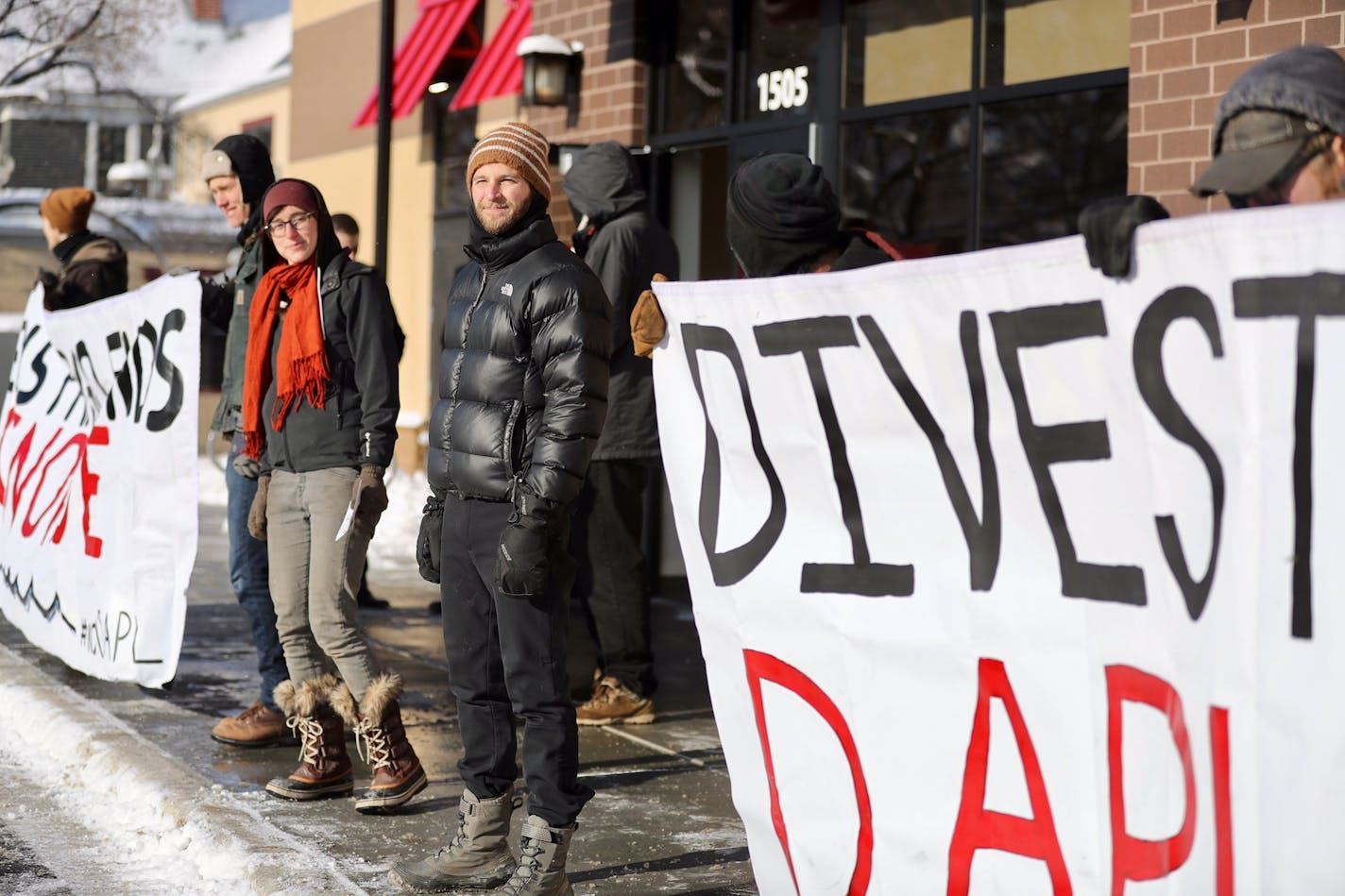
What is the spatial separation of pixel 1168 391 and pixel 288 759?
12.5 feet

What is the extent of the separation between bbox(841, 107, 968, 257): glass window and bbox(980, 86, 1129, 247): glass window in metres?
0.20

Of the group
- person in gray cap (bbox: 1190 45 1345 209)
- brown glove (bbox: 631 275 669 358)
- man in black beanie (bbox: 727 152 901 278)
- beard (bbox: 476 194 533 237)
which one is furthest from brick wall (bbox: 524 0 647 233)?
person in gray cap (bbox: 1190 45 1345 209)

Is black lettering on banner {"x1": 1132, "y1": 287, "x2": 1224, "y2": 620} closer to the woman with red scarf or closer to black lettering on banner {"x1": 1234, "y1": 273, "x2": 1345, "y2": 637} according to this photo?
black lettering on banner {"x1": 1234, "y1": 273, "x2": 1345, "y2": 637}

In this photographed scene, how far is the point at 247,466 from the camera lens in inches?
215

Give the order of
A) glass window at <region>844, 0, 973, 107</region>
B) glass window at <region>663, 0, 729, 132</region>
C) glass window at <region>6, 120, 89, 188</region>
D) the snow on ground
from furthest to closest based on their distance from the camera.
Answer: glass window at <region>6, 120, 89, 188</region> < the snow on ground < glass window at <region>663, 0, 729, 132</region> < glass window at <region>844, 0, 973, 107</region>

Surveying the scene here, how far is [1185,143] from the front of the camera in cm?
607

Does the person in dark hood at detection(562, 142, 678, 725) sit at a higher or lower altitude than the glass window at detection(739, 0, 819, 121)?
lower

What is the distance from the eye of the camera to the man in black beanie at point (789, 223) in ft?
13.1

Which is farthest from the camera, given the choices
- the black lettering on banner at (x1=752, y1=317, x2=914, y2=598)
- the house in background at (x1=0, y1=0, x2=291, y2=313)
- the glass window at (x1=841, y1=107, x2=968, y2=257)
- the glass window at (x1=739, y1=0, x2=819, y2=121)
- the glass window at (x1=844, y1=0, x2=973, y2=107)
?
the house in background at (x1=0, y1=0, x2=291, y2=313)

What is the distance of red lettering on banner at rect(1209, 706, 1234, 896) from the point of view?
2623mm

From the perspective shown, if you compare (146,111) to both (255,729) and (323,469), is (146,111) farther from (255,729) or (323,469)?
(323,469)

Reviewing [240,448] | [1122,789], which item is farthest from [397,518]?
[1122,789]

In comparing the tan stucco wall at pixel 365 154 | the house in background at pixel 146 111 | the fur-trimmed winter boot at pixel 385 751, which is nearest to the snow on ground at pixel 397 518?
the tan stucco wall at pixel 365 154

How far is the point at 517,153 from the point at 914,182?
693 centimetres
